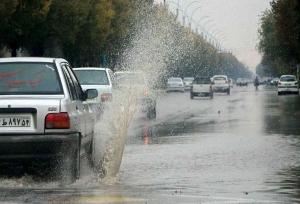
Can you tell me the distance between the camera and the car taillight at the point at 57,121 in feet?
36.6

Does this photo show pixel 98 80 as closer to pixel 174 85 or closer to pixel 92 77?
pixel 92 77

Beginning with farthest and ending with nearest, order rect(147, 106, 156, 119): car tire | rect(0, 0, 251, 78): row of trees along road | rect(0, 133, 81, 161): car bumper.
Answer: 1. rect(0, 0, 251, 78): row of trees along road
2. rect(147, 106, 156, 119): car tire
3. rect(0, 133, 81, 161): car bumper

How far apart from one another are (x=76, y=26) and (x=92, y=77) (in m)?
34.7

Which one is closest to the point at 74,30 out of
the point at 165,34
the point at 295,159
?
the point at 165,34

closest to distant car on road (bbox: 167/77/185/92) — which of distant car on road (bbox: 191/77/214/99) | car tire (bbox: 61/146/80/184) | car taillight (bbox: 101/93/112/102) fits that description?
distant car on road (bbox: 191/77/214/99)

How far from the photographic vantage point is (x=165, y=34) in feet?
283

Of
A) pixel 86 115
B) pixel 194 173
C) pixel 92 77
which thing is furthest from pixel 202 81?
pixel 86 115

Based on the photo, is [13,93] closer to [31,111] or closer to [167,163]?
[31,111]

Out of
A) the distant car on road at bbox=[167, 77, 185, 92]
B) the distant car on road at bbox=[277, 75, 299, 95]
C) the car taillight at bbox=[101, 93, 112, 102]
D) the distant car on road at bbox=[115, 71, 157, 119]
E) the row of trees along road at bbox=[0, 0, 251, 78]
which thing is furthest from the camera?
the distant car on road at bbox=[167, 77, 185, 92]

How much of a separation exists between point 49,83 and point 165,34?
7488cm

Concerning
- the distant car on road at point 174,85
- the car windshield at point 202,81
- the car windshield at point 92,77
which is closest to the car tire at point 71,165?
the car windshield at point 92,77

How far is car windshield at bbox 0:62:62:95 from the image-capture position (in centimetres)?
1158

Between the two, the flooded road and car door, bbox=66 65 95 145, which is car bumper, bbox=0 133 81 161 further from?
car door, bbox=66 65 95 145

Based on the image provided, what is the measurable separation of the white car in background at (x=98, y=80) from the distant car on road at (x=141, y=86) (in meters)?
2.39
